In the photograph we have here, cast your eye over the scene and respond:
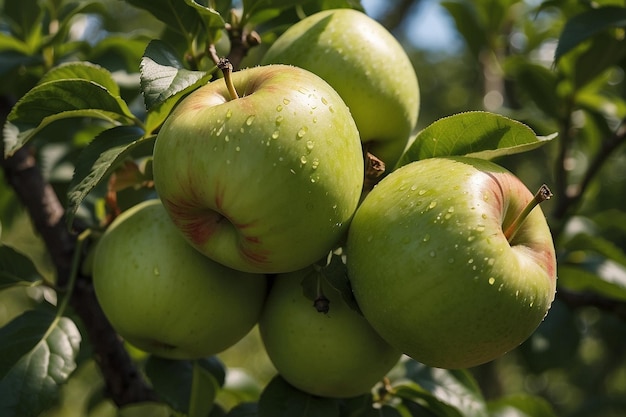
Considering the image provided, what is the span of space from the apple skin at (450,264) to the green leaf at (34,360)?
0.45 meters

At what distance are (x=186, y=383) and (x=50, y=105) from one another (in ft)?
1.65

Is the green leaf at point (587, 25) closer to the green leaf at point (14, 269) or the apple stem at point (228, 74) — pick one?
the apple stem at point (228, 74)

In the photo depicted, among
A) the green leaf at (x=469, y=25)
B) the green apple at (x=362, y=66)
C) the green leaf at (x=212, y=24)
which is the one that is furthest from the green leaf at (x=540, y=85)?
the green leaf at (x=212, y=24)

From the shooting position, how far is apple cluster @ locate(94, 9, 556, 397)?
81 centimetres

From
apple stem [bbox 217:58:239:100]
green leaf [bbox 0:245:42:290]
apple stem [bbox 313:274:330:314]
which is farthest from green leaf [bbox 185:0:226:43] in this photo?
green leaf [bbox 0:245:42:290]

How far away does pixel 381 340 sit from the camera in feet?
3.32

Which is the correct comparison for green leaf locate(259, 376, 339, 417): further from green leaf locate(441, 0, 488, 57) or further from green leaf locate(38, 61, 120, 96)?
green leaf locate(441, 0, 488, 57)

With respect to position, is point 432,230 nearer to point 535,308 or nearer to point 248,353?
point 535,308

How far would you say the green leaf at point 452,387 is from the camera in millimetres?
1281

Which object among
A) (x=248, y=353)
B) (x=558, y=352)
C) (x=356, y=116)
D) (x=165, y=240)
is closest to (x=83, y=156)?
(x=165, y=240)

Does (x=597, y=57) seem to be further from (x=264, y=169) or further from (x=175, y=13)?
(x=264, y=169)

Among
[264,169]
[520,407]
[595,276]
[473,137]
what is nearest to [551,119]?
[595,276]

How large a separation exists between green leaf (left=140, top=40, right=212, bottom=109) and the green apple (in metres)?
0.16

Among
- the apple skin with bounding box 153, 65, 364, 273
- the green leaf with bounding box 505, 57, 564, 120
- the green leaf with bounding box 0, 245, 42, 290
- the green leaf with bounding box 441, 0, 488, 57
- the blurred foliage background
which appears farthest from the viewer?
the green leaf with bounding box 441, 0, 488, 57
